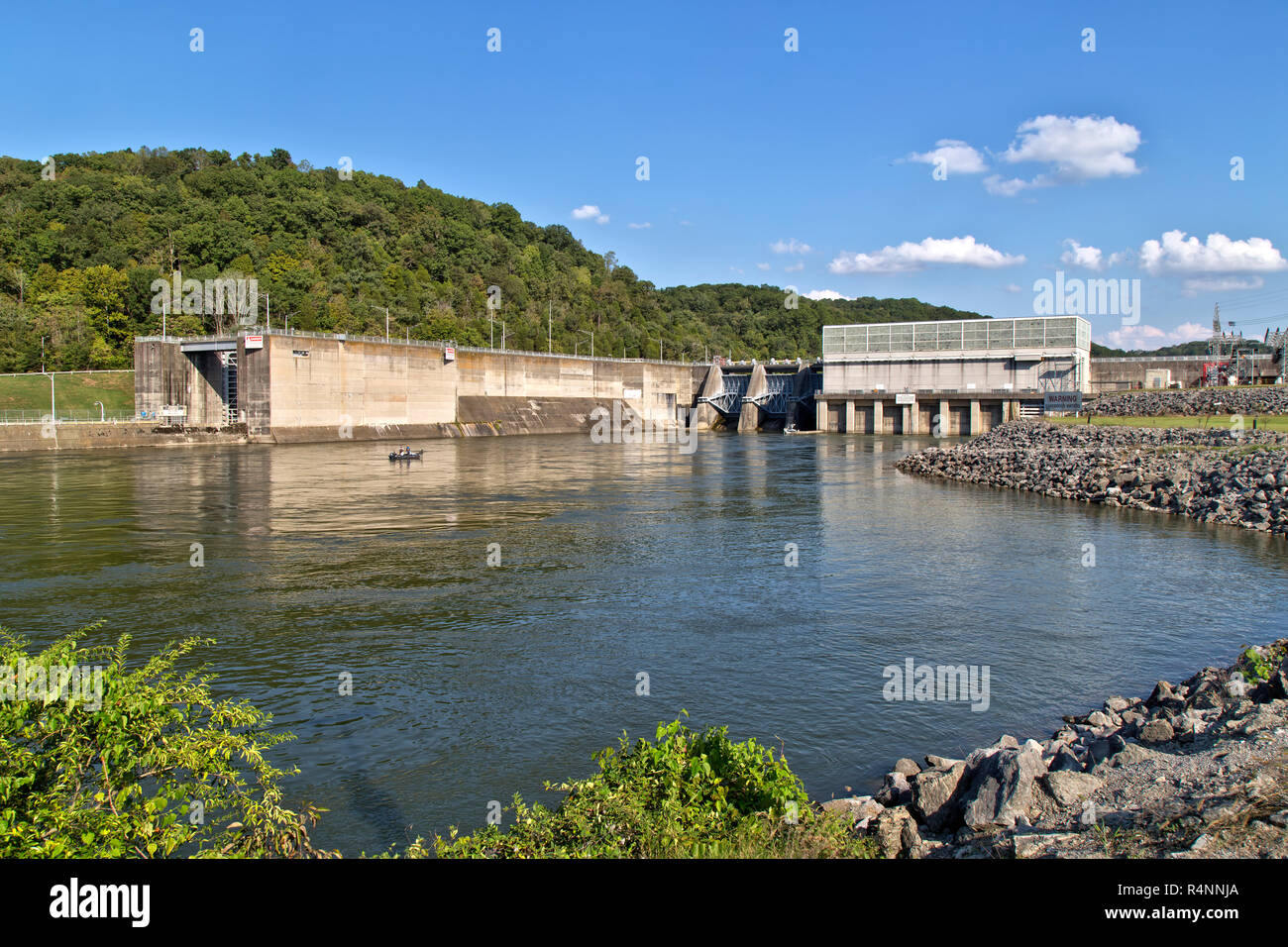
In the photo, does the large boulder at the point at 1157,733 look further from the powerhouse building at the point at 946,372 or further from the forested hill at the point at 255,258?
the forested hill at the point at 255,258

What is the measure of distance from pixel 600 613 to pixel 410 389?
8614 centimetres

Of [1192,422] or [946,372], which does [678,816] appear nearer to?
[1192,422]

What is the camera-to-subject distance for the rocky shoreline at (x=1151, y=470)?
35938 mm

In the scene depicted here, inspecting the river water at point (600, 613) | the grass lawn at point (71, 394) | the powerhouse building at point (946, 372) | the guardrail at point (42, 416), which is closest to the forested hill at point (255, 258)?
the grass lawn at point (71, 394)

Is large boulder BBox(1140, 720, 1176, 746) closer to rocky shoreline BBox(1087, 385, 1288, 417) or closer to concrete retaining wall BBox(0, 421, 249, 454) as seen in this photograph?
rocky shoreline BBox(1087, 385, 1288, 417)

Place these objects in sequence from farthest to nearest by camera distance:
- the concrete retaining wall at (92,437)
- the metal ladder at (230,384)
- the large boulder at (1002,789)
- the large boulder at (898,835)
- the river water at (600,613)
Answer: the metal ladder at (230,384)
the concrete retaining wall at (92,437)
the river water at (600,613)
the large boulder at (1002,789)
the large boulder at (898,835)

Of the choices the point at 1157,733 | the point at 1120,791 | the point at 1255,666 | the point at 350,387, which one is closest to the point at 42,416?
the point at 350,387

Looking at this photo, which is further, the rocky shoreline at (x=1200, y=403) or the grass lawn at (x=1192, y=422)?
the rocky shoreline at (x=1200, y=403)

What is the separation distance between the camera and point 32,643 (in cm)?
1788

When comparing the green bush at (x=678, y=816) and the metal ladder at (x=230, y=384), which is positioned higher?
the metal ladder at (x=230, y=384)

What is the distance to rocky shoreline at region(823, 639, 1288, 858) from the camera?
24.5ft

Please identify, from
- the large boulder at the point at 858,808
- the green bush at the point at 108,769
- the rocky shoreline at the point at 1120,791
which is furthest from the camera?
the large boulder at the point at 858,808

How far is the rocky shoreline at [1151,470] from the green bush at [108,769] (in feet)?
120

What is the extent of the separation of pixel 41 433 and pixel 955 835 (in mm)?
86020
